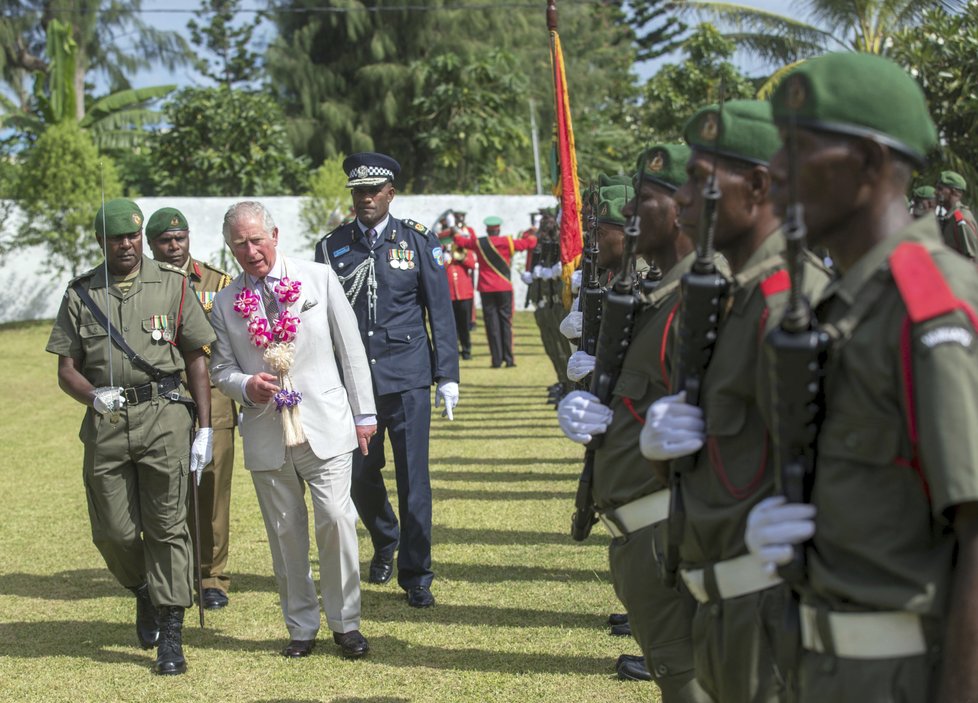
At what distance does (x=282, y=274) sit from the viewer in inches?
231

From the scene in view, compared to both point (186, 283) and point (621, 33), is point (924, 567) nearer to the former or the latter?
point (186, 283)

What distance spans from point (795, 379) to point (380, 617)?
4660 mm

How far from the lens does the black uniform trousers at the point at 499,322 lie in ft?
60.3

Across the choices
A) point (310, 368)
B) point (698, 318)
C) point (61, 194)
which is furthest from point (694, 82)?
point (698, 318)

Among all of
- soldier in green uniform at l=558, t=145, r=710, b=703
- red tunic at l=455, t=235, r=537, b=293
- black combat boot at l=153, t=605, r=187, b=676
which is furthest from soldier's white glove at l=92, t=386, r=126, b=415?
red tunic at l=455, t=235, r=537, b=293

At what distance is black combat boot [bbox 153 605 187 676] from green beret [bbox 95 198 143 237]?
1881 millimetres

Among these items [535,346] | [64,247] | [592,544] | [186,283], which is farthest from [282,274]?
[64,247]

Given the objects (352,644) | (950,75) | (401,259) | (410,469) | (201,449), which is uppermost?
(950,75)

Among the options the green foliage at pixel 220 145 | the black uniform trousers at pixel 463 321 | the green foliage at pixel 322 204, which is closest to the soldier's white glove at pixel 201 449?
the black uniform trousers at pixel 463 321

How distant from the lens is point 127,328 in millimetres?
5895

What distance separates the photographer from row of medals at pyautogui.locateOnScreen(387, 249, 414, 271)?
22.4ft

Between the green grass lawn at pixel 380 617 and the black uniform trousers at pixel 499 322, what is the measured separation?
7.54 m

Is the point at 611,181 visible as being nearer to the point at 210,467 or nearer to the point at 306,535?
the point at 306,535

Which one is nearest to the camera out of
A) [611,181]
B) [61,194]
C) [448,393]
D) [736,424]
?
[736,424]
